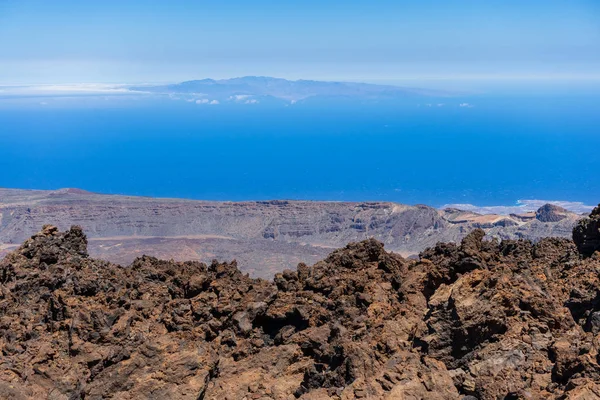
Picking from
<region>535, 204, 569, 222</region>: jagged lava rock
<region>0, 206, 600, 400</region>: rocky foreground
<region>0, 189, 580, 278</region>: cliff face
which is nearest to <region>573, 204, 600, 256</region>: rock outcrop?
<region>0, 206, 600, 400</region>: rocky foreground

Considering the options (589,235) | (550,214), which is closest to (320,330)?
(589,235)

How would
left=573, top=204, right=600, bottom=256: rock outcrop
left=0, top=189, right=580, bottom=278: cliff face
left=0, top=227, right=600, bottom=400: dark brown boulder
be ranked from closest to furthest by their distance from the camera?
left=0, top=227, right=600, bottom=400: dark brown boulder → left=573, top=204, right=600, bottom=256: rock outcrop → left=0, top=189, right=580, bottom=278: cliff face

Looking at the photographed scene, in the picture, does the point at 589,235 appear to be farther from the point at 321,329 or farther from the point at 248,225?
the point at 248,225

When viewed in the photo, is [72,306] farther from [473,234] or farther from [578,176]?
[578,176]

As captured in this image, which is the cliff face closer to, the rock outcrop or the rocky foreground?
the rock outcrop

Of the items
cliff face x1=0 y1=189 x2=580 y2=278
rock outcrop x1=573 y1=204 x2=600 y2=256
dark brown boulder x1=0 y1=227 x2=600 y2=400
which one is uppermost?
rock outcrop x1=573 y1=204 x2=600 y2=256

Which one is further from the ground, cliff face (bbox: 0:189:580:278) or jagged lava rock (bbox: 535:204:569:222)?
jagged lava rock (bbox: 535:204:569:222)
